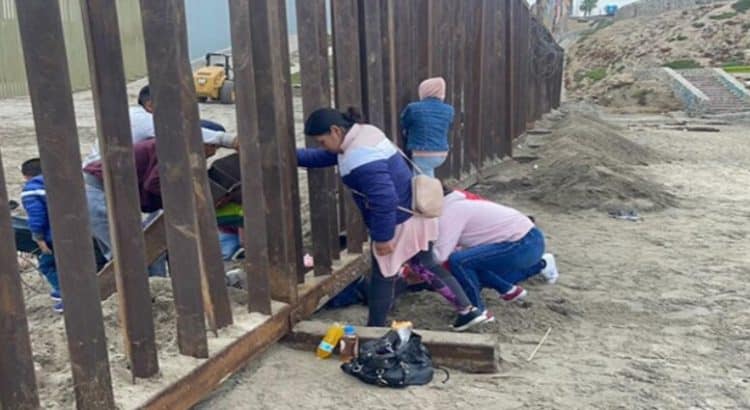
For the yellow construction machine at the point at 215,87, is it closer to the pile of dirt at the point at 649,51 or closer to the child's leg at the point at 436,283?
the pile of dirt at the point at 649,51

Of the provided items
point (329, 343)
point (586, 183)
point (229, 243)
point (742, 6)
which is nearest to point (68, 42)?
point (586, 183)

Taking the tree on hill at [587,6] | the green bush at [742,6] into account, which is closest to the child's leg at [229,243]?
the green bush at [742,6]

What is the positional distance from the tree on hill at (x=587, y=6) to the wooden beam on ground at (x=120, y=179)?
100443 millimetres

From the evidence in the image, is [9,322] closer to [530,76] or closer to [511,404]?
[511,404]

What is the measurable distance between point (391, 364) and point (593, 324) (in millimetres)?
1644

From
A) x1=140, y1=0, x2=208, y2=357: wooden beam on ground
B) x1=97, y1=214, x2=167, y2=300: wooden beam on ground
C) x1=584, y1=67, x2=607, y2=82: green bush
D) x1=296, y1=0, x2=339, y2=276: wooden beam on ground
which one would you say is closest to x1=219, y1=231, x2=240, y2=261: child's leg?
x1=296, y1=0, x2=339, y2=276: wooden beam on ground

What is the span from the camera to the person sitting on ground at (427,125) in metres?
6.53

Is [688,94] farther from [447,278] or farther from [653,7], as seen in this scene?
[653,7]

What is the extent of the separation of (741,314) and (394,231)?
2.39m

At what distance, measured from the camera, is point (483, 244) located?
493 centimetres

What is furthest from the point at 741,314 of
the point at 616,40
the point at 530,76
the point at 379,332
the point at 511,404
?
the point at 616,40

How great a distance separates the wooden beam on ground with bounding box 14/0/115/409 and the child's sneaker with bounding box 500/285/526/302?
2833mm

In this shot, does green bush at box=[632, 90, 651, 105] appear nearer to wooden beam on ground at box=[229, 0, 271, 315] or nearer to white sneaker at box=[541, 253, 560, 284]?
white sneaker at box=[541, 253, 560, 284]

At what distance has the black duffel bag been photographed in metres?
3.79
